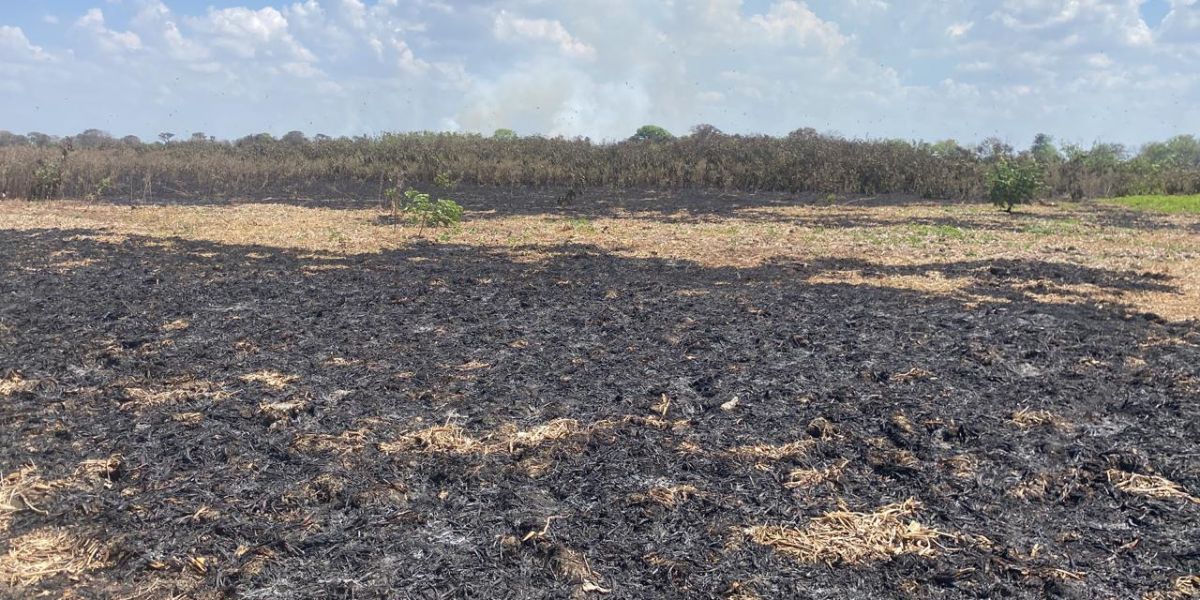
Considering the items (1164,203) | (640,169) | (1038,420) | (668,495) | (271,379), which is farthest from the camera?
(640,169)

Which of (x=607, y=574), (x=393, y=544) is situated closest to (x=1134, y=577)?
(x=607, y=574)

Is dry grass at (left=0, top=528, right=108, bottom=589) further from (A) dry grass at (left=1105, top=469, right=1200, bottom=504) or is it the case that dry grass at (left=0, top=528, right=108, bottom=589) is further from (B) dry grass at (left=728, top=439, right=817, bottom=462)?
(A) dry grass at (left=1105, top=469, right=1200, bottom=504)

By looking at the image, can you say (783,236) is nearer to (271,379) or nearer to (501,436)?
(271,379)

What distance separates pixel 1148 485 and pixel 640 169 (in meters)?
21.8

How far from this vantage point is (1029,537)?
3.33 metres

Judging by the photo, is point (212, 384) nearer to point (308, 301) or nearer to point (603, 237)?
point (308, 301)

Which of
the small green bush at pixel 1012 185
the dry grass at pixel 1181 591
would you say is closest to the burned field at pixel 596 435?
the dry grass at pixel 1181 591

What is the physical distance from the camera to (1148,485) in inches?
150

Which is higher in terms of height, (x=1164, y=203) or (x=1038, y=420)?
(x=1164, y=203)

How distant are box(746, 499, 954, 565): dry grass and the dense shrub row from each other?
1914 centimetres

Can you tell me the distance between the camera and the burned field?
3.12m

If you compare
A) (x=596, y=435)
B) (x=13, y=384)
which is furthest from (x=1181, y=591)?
(x=13, y=384)

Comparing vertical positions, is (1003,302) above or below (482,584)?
above

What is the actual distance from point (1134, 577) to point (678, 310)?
4769 mm
